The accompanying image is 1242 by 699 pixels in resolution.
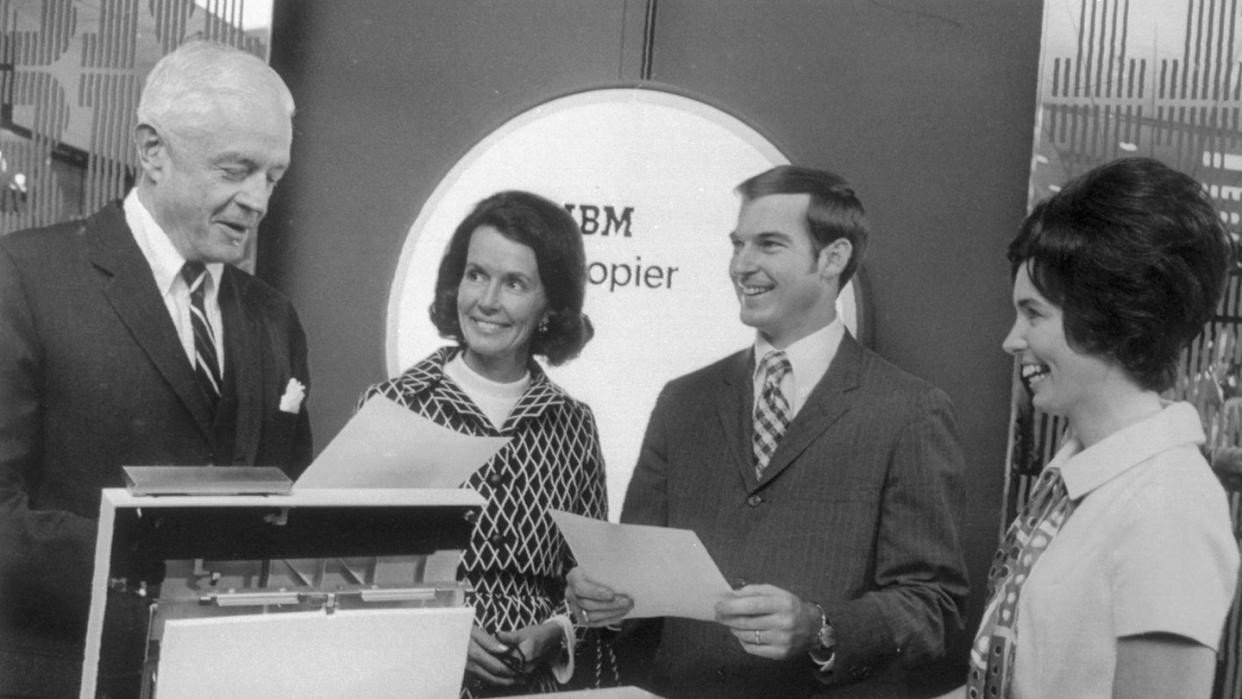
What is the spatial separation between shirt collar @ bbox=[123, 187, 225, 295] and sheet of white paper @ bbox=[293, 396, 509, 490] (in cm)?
63

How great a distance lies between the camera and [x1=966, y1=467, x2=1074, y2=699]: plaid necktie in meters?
1.60

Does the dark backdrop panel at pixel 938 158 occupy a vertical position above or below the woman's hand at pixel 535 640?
above

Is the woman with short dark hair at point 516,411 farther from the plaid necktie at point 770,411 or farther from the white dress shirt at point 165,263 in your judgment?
the white dress shirt at point 165,263

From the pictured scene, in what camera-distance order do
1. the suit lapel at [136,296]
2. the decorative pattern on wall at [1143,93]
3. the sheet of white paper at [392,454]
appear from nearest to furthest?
the sheet of white paper at [392,454], the suit lapel at [136,296], the decorative pattern on wall at [1143,93]

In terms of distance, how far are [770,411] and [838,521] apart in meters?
0.26

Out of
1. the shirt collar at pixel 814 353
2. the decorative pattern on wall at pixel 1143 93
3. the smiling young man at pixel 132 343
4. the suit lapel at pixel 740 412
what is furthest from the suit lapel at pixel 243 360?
the decorative pattern on wall at pixel 1143 93

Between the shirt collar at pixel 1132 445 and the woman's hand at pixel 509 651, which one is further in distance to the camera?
the woman's hand at pixel 509 651

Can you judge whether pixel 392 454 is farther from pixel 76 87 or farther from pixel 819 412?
pixel 76 87

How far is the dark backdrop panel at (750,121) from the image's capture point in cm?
251

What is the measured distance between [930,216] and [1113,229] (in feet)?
3.23

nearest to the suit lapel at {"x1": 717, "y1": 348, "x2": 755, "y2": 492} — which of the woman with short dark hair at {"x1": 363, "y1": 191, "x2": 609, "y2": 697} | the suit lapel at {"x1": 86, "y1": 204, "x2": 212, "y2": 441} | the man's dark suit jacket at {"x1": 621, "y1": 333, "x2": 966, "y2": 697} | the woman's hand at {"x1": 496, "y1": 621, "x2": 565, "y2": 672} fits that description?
the man's dark suit jacket at {"x1": 621, "y1": 333, "x2": 966, "y2": 697}

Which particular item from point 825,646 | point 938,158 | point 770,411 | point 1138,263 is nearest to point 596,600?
point 825,646

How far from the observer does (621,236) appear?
8.58 feet

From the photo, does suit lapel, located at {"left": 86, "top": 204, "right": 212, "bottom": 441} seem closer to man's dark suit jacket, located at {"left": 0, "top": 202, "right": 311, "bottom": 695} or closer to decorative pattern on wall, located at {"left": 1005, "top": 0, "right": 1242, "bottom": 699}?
man's dark suit jacket, located at {"left": 0, "top": 202, "right": 311, "bottom": 695}
